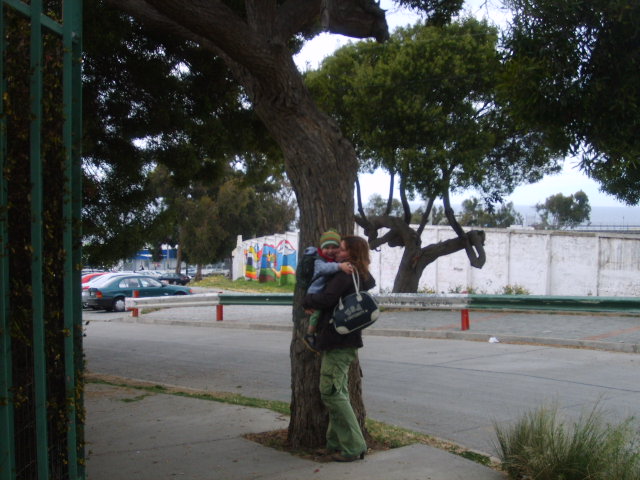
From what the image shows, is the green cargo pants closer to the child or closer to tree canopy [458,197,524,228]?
the child

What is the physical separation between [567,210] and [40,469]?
2491 inches

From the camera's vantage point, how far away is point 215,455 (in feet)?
20.0

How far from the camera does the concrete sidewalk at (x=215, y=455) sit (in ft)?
18.3

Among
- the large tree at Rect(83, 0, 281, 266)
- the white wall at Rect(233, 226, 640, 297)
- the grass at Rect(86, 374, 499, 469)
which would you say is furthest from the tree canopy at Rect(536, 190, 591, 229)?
the grass at Rect(86, 374, 499, 469)

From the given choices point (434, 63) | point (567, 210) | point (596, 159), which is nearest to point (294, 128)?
point (596, 159)

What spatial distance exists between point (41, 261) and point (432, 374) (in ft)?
27.6

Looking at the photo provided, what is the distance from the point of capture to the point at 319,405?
6.14 m

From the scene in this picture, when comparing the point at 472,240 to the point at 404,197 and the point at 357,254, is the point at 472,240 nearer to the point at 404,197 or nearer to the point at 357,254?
the point at 404,197

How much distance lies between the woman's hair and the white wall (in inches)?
780

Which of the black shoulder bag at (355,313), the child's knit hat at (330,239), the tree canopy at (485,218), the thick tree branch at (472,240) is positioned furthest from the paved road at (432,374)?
the tree canopy at (485,218)

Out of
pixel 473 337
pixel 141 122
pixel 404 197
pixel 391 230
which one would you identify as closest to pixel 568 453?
pixel 141 122

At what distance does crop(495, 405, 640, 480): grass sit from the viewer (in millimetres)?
4883

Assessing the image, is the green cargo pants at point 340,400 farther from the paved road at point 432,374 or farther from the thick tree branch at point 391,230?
the thick tree branch at point 391,230

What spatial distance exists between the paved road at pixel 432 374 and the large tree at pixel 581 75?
8.01 ft
